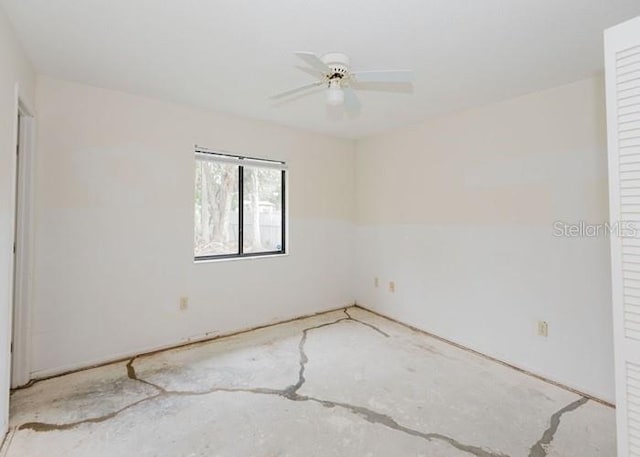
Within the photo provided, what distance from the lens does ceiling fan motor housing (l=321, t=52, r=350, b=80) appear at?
179 cm

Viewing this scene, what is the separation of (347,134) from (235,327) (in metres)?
2.59

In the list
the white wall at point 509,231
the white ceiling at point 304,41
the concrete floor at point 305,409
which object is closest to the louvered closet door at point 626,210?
the white ceiling at point 304,41

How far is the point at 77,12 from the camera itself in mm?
1595

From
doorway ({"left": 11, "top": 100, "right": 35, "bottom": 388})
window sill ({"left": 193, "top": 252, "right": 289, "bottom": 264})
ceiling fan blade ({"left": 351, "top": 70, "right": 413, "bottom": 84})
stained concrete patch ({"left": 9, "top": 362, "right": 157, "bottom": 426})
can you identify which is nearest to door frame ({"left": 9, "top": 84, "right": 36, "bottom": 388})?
doorway ({"left": 11, "top": 100, "right": 35, "bottom": 388})

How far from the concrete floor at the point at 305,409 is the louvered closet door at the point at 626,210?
0.77m

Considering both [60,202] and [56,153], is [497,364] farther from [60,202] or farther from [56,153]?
[56,153]

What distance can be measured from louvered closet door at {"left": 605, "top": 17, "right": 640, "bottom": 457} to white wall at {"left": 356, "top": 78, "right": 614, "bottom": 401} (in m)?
1.30

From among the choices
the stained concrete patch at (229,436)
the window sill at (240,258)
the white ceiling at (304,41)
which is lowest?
the stained concrete patch at (229,436)

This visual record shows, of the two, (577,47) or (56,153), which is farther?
(56,153)

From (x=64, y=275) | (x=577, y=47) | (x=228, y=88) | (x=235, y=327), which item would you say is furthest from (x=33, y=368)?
(x=577, y=47)

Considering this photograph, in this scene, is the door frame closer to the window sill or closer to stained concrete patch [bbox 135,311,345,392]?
stained concrete patch [bbox 135,311,345,392]

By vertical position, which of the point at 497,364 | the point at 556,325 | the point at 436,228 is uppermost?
the point at 436,228

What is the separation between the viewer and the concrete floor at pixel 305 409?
1662 mm

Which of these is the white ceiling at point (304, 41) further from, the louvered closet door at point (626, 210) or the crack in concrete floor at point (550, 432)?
the crack in concrete floor at point (550, 432)
